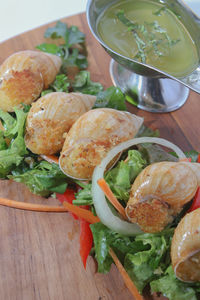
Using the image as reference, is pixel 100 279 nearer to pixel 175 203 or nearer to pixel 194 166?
pixel 175 203

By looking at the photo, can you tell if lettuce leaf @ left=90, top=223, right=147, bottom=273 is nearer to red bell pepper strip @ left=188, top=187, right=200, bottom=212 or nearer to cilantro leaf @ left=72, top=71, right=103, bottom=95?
red bell pepper strip @ left=188, top=187, right=200, bottom=212

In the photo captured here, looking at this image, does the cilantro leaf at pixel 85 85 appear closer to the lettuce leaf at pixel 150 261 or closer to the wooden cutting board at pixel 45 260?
the wooden cutting board at pixel 45 260

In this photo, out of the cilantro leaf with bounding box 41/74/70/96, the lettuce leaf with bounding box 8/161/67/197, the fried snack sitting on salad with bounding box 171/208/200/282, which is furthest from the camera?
the cilantro leaf with bounding box 41/74/70/96

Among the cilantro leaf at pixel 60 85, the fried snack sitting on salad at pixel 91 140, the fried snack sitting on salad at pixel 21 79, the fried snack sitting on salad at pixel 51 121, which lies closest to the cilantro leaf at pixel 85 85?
the cilantro leaf at pixel 60 85

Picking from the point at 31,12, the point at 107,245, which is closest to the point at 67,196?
the point at 107,245

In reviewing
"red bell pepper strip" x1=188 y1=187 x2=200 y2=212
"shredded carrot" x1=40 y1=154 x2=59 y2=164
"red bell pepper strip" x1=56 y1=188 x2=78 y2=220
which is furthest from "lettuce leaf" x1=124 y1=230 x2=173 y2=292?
"shredded carrot" x1=40 y1=154 x2=59 y2=164

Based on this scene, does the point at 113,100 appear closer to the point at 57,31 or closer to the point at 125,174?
the point at 125,174

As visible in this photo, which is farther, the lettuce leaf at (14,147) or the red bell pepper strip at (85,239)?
the lettuce leaf at (14,147)
